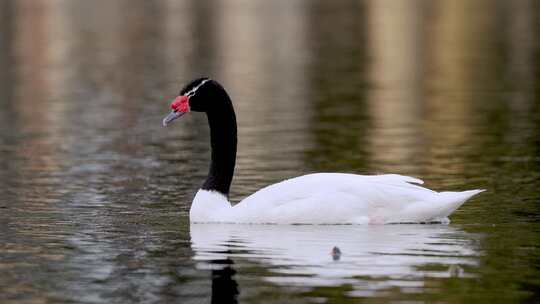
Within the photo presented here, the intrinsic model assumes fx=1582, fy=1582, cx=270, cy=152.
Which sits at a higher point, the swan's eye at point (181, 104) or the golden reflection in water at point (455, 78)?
the swan's eye at point (181, 104)

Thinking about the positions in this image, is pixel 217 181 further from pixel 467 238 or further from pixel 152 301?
pixel 152 301

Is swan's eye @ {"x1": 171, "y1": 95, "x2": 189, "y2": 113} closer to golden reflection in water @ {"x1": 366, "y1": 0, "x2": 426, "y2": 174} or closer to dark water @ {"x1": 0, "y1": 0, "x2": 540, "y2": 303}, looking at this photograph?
dark water @ {"x1": 0, "y1": 0, "x2": 540, "y2": 303}

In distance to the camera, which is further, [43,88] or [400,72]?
[400,72]

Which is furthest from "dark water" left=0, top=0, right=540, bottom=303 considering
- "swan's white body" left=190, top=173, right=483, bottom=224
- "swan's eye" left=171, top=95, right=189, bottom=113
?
"swan's eye" left=171, top=95, right=189, bottom=113

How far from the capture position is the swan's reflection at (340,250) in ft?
42.8

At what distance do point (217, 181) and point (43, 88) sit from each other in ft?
81.3

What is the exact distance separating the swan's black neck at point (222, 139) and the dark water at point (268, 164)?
23.9 inches

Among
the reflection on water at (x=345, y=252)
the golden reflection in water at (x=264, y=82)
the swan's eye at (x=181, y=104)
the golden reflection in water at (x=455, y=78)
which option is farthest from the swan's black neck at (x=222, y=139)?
the golden reflection in water at (x=455, y=78)

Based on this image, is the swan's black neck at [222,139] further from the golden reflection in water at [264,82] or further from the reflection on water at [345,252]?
the golden reflection in water at [264,82]

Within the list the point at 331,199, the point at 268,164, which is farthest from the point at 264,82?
the point at 331,199

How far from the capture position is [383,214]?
51.9 feet

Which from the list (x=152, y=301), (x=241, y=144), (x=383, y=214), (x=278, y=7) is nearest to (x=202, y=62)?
(x=241, y=144)

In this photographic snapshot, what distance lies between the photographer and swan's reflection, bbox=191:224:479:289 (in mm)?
13047

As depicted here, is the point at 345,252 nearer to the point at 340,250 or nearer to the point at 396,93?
the point at 340,250
